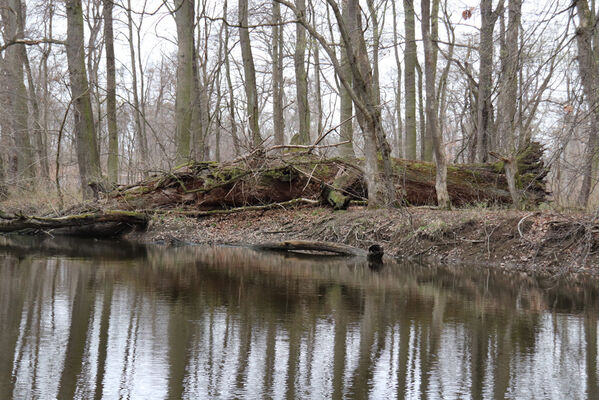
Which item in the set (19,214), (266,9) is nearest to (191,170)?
(19,214)

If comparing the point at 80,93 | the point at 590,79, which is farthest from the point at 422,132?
the point at 590,79

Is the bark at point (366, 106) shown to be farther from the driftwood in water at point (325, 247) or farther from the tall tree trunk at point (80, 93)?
the tall tree trunk at point (80, 93)

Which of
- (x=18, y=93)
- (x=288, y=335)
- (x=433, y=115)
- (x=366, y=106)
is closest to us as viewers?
(x=288, y=335)

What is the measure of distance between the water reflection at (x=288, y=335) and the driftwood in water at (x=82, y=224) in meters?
5.57

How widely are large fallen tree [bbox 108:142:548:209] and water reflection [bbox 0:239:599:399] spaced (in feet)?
20.6

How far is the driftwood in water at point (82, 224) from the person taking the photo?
15953 mm

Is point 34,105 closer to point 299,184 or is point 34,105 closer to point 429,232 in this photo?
point 299,184

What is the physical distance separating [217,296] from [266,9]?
1769 centimetres

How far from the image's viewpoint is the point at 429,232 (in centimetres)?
1366

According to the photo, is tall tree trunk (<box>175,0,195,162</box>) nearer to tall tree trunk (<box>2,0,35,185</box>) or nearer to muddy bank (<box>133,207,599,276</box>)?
muddy bank (<box>133,207,599,276</box>)

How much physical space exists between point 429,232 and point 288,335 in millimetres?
8369

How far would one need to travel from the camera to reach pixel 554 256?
459 inches

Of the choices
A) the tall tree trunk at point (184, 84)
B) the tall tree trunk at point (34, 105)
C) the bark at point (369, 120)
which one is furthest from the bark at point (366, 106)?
the tall tree trunk at point (34, 105)

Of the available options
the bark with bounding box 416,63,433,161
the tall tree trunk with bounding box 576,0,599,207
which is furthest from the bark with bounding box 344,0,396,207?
the bark with bounding box 416,63,433,161
